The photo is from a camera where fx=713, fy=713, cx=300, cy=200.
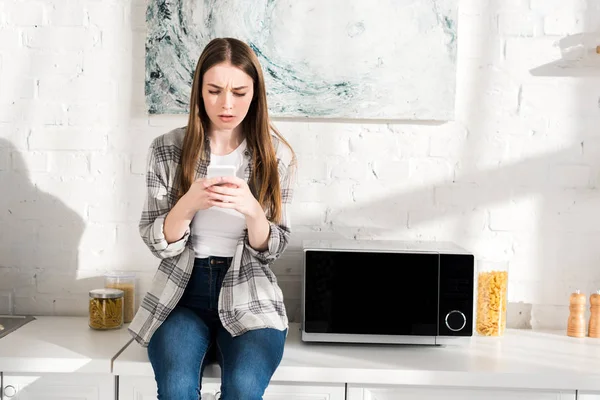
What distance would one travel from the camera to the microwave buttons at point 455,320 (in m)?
1.83

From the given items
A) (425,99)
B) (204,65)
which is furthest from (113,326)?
(425,99)

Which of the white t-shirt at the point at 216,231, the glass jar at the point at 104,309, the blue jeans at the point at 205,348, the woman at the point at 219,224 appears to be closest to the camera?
the blue jeans at the point at 205,348

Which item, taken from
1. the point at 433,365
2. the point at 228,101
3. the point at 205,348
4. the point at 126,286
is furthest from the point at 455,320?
the point at 126,286

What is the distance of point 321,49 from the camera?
2.06 metres

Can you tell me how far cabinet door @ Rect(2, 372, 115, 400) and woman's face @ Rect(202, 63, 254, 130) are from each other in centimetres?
68

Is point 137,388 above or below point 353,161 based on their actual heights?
below

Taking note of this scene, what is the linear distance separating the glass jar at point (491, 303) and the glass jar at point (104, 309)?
40.1 inches

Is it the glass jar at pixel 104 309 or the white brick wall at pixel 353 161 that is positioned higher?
the white brick wall at pixel 353 161

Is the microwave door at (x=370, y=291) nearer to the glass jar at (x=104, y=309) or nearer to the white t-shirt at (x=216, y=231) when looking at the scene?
the white t-shirt at (x=216, y=231)

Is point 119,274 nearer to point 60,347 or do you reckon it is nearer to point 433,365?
point 60,347

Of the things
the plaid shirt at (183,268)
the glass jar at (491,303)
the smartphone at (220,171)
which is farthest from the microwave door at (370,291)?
the smartphone at (220,171)

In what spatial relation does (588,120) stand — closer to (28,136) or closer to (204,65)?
(204,65)

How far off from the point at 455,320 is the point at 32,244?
1.26 metres

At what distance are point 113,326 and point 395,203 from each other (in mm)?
891
